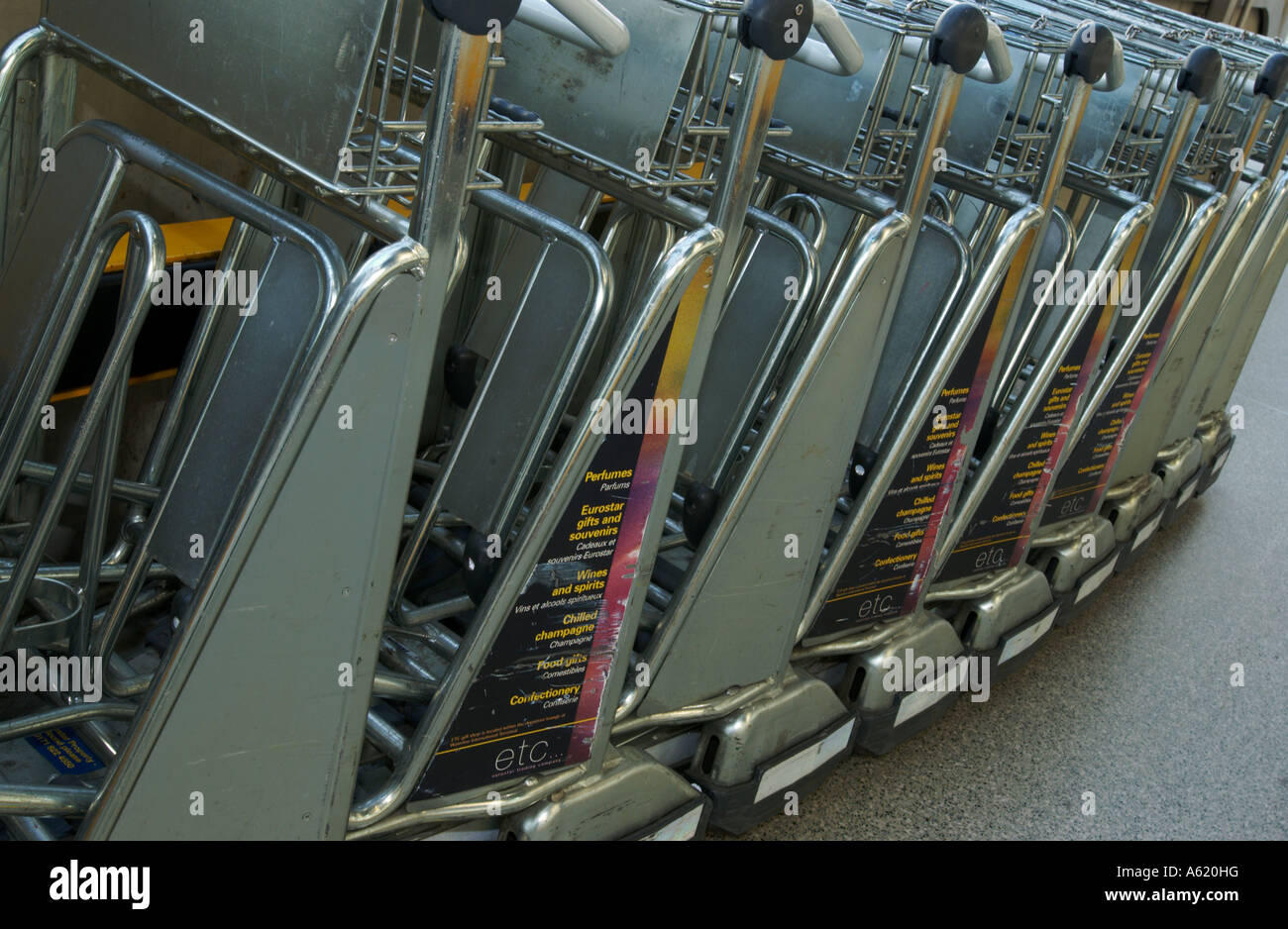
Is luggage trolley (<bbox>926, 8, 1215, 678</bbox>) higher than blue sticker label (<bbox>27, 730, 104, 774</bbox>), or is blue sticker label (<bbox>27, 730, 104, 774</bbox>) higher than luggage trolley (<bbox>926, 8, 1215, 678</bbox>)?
luggage trolley (<bbox>926, 8, 1215, 678</bbox>)

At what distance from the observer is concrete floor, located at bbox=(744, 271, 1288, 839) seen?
275 centimetres

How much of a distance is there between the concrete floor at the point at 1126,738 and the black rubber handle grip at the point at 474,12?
1.70 m

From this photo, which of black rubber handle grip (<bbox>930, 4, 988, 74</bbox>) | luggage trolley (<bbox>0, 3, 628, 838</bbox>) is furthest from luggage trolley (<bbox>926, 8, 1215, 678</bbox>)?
luggage trolley (<bbox>0, 3, 628, 838</bbox>)

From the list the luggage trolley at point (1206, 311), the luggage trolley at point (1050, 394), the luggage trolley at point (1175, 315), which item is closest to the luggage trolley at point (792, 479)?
the luggage trolley at point (1050, 394)

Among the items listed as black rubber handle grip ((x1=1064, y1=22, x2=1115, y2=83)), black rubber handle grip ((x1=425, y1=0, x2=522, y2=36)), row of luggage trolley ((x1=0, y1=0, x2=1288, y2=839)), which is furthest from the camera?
black rubber handle grip ((x1=1064, y1=22, x2=1115, y2=83))

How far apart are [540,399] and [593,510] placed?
22 cm

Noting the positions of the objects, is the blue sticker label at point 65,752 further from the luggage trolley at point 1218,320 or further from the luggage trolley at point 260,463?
the luggage trolley at point 1218,320

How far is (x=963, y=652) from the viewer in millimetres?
3043

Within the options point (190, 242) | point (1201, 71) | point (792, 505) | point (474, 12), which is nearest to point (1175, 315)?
point (1201, 71)

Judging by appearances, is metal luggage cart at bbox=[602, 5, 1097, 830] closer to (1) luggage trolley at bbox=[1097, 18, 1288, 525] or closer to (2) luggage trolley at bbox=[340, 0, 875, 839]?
(2) luggage trolley at bbox=[340, 0, 875, 839]

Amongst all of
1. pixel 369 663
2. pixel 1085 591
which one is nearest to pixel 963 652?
pixel 1085 591

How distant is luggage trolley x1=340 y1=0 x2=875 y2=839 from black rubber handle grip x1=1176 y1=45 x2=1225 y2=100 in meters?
1.14

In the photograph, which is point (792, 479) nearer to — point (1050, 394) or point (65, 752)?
point (1050, 394)

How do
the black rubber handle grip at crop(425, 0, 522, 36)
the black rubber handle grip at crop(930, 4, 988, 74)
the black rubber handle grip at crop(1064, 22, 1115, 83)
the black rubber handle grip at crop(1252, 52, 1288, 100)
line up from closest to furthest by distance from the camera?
the black rubber handle grip at crop(425, 0, 522, 36), the black rubber handle grip at crop(930, 4, 988, 74), the black rubber handle grip at crop(1064, 22, 1115, 83), the black rubber handle grip at crop(1252, 52, 1288, 100)
